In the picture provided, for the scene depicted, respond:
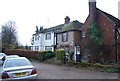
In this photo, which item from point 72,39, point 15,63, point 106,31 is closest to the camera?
point 15,63

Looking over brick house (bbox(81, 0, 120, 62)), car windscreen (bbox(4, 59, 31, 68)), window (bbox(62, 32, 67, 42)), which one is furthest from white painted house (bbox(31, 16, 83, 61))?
car windscreen (bbox(4, 59, 31, 68))

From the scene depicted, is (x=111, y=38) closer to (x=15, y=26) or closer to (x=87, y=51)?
(x=87, y=51)

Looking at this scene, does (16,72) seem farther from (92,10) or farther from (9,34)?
(9,34)

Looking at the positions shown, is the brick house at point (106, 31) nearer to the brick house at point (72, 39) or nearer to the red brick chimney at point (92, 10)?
the red brick chimney at point (92, 10)

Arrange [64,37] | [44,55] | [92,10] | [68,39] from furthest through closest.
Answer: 1. [64,37]
2. [68,39]
3. [44,55]
4. [92,10]

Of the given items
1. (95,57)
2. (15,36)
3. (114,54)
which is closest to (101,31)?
(114,54)

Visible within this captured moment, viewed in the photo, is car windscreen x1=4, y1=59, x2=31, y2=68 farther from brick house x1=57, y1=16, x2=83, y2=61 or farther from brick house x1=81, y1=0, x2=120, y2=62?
brick house x1=57, y1=16, x2=83, y2=61

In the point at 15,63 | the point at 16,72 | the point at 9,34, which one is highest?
the point at 9,34

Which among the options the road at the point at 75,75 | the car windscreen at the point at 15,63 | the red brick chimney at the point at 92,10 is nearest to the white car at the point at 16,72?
the car windscreen at the point at 15,63

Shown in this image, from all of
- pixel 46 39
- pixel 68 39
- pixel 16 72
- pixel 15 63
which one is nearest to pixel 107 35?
pixel 68 39

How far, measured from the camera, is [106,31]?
18781 mm

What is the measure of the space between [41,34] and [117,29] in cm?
2109

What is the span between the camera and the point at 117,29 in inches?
707

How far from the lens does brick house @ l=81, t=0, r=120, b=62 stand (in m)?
16.7
